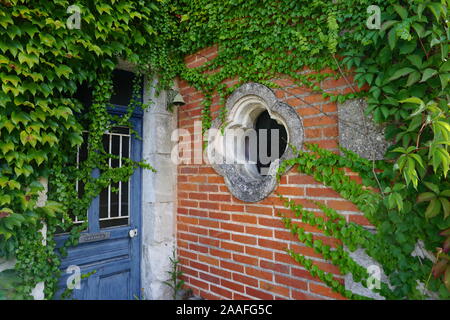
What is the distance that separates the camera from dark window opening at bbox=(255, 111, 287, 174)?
2.41 metres

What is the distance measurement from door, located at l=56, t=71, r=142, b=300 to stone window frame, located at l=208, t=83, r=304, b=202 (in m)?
0.99

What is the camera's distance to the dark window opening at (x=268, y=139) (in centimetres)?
241

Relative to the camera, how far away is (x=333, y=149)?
196 centimetres

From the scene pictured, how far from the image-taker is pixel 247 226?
7.95ft

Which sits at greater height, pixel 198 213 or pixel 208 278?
pixel 198 213

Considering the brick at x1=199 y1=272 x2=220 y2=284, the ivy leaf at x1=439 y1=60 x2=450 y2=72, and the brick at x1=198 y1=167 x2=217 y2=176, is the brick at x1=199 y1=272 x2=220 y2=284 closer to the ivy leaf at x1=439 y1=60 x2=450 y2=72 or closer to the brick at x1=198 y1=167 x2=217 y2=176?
the brick at x1=198 y1=167 x2=217 y2=176

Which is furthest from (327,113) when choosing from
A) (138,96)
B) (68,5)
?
(68,5)

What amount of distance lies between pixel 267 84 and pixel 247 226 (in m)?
1.26

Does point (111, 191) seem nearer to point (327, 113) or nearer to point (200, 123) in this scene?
point (200, 123)

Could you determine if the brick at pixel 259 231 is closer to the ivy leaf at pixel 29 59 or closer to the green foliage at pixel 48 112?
the green foliage at pixel 48 112

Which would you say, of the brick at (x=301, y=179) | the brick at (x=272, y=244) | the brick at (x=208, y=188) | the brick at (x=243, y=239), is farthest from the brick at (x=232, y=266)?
the brick at (x=301, y=179)

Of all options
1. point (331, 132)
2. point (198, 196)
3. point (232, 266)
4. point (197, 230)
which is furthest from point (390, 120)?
point (197, 230)

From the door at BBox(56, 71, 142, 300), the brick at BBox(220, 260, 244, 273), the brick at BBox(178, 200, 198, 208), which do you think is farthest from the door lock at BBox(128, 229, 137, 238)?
the brick at BBox(220, 260, 244, 273)

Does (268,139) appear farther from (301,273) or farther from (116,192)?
(116,192)
